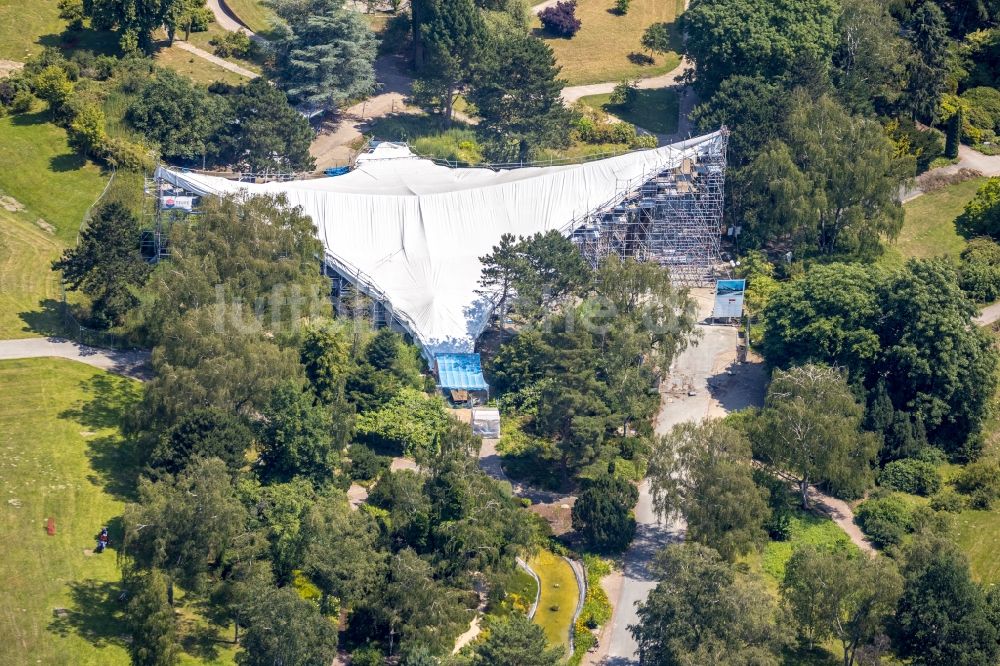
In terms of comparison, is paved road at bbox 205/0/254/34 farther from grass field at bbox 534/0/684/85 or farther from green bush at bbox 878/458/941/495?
green bush at bbox 878/458/941/495

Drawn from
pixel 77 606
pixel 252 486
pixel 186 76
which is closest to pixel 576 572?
pixel 252 486

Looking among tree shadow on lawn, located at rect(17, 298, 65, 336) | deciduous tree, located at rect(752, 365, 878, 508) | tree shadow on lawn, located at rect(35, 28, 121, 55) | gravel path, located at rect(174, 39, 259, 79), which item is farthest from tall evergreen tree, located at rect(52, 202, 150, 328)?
deciduous tree, located at rect(752, 365, 878, 508)

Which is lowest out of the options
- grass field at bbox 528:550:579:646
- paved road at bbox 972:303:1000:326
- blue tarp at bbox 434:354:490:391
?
grass field at bbox 528:550:579:646

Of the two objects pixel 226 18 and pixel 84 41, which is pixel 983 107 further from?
pixel 84 41

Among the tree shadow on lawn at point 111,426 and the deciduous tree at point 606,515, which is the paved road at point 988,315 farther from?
the tree shadow on lawn at point 111,426

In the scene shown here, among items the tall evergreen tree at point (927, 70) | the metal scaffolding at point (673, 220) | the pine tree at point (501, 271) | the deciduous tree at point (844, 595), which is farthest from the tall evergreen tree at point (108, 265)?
the tall evergreen tree at point (927, 70)

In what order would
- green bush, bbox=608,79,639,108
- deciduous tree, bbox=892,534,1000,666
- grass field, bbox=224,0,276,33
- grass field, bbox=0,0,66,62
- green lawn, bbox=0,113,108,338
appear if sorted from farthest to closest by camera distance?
grass field, bbox=224,0,276,33, green bush, bbox=608,79,639,108, grass field, bbox=0,0,66,62, green lawn, bbox=0,113,108,338, deciduous tree, bbox=892,534,1000,666
